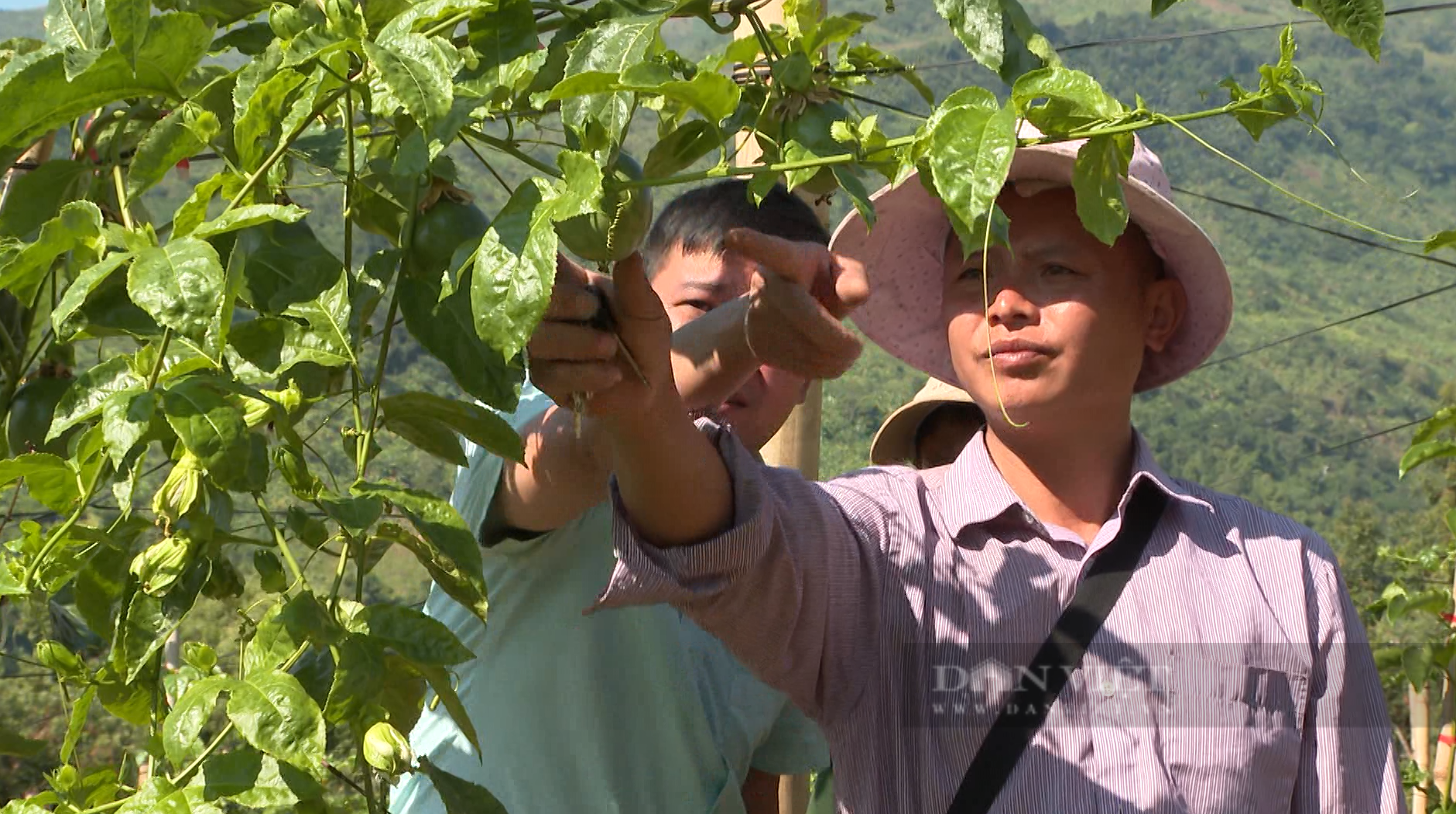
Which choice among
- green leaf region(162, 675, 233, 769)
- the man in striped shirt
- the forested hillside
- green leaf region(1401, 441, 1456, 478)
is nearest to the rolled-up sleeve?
the man in striped shirt

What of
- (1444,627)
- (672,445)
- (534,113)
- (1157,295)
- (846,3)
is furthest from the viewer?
(846,3)

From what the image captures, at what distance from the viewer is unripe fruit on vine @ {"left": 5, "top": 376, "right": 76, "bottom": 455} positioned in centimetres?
126

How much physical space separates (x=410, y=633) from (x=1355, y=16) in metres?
0.67

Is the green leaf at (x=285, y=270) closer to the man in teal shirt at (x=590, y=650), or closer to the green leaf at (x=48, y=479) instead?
the green leaf at (x=48, y=479)

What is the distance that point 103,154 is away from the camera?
3.68ft

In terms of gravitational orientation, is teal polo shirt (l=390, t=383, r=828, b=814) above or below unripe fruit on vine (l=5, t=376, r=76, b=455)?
below

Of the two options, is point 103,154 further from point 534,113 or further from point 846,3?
point 846,3

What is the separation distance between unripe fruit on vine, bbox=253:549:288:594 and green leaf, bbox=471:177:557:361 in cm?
35

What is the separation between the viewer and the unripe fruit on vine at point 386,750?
97 cm

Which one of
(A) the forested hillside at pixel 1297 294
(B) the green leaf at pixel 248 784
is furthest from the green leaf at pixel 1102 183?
(A) the forested hillside at pixel 1297 294

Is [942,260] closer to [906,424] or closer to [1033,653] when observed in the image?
[1033,653]

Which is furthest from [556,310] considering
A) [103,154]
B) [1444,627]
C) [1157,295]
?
[1444,627]

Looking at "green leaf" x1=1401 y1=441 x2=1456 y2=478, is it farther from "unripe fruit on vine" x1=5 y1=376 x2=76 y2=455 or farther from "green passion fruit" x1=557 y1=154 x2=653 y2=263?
"unripe fruit on vine" x1=5 y1=376 x2=76 y2=455

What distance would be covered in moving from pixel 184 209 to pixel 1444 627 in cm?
260
